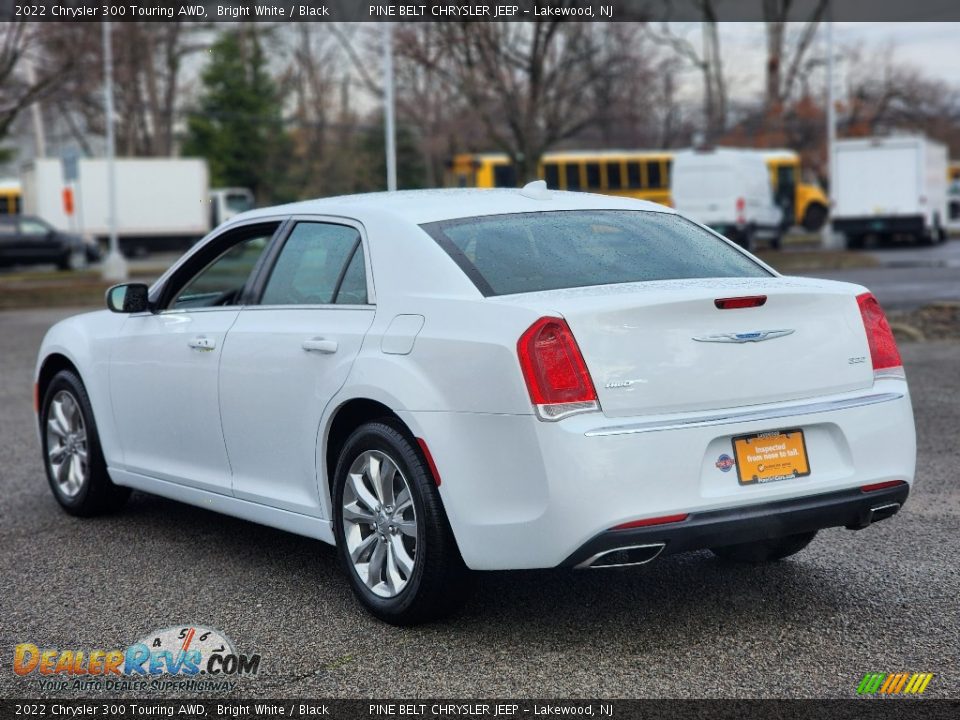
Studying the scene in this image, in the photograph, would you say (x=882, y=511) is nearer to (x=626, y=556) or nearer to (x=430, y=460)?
(x=626, y=556)

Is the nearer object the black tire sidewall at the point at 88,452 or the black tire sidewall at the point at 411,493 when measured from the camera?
the black tire sidewall at the point at 411,493

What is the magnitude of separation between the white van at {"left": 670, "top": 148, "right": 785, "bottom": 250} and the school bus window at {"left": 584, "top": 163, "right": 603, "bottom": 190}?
11390mm

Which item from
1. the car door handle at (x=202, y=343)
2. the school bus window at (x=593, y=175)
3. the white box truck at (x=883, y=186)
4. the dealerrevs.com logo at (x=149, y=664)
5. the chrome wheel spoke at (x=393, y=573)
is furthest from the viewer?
the school bus window at (x=593, y=175)

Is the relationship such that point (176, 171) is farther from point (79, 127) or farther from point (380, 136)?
point (79, 127)

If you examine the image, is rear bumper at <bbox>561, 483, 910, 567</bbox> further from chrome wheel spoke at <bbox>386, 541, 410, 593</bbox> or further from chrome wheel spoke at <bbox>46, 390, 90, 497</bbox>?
chrome wheel spoke at <bbox>46, 390, 90, 497</bbox>

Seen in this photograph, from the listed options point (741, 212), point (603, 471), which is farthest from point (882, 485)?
point (741, 212)

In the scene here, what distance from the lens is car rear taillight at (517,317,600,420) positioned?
4.23 m

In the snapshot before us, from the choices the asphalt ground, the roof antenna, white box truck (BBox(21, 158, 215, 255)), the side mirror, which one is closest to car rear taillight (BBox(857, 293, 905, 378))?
the asphalt ground

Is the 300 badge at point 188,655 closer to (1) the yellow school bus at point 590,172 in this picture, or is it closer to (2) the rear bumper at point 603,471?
(2) the rear bumper at point 603,471

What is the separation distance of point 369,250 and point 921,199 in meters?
30.7

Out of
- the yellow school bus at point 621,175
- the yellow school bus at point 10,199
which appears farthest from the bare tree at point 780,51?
the yellow school bus at point 10,199

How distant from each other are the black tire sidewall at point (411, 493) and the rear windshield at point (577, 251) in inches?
23.9

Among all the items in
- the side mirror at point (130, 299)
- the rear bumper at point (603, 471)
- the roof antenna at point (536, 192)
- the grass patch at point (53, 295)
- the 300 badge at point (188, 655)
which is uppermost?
the roof antenna at point (536, 192)

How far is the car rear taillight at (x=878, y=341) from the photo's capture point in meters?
4.81
